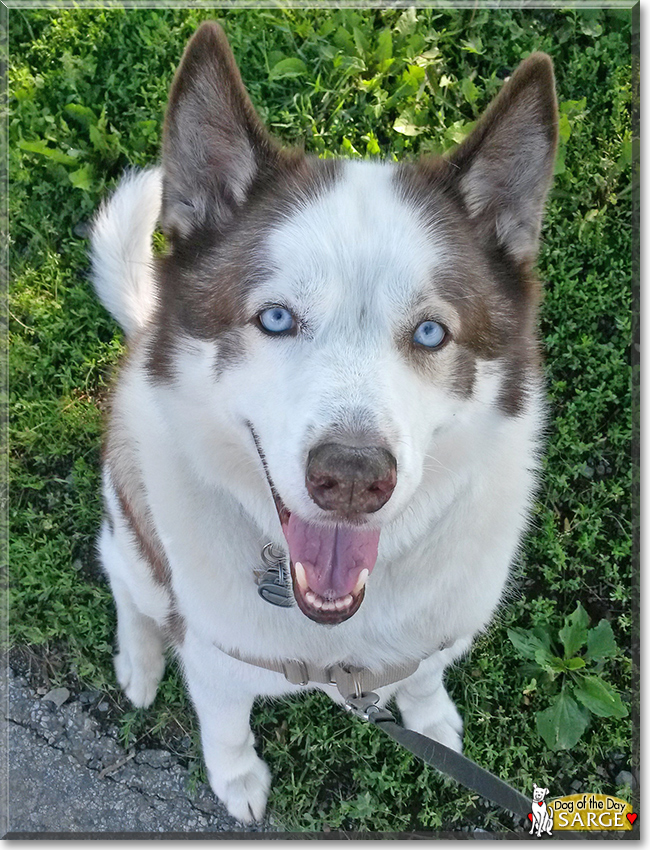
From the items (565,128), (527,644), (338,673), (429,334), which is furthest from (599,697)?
(565,128)

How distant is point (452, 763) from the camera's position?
2.48m

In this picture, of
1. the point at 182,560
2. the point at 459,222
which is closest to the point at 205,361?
the point at 182,560

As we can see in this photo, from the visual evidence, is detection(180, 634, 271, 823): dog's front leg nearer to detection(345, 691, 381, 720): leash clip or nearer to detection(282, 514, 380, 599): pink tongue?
detection(345, 691, 381, 720): leash clip

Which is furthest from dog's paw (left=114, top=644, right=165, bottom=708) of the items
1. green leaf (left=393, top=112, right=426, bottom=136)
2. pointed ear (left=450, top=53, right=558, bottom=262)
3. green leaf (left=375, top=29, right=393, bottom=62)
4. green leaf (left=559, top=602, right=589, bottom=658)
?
green leaf (left=375, top=29, right=393, bottom=62)

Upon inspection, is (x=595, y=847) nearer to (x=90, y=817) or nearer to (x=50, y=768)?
(x=90, y=817)

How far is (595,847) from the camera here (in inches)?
118

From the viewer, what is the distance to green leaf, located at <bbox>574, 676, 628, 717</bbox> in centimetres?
336

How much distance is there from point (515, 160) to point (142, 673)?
2.82 meters

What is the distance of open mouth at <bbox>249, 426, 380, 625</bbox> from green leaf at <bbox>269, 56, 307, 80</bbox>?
2875mm

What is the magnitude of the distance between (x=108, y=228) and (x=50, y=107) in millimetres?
1369

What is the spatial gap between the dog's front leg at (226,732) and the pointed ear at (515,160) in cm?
177

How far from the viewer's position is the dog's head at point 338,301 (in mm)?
1834

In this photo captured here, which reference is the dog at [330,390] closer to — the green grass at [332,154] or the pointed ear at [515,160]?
the pointed ear at [515,160]

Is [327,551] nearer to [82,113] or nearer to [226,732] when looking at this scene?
[226,732]
